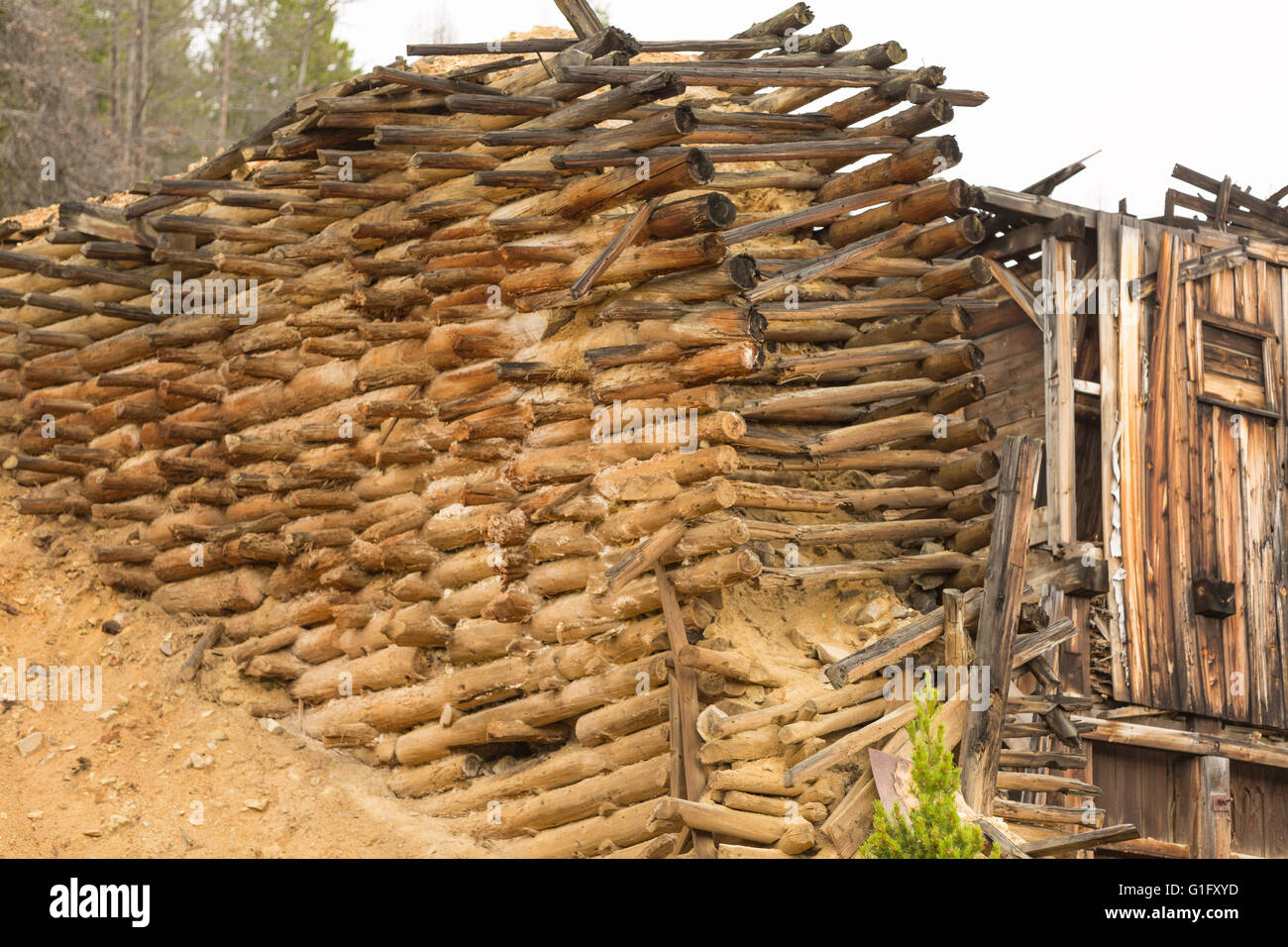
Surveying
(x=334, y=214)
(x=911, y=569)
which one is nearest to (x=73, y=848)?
(x=334, y=214)

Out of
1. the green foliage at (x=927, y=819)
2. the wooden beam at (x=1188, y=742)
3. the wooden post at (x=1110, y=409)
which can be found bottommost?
the wooden beam at (x=1188, y=742)

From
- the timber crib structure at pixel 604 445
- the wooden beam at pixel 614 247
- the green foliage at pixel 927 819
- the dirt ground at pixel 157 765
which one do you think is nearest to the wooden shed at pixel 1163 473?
the timber crib structure at pixel 604 445

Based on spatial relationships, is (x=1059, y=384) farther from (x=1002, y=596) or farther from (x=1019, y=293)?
(x=1002, y=596)

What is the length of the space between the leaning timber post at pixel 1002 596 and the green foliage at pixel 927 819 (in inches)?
27.5

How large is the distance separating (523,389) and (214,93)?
69.6ft

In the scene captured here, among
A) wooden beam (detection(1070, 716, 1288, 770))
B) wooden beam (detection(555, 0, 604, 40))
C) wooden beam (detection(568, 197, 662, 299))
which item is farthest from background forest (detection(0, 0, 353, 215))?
wooden beam (detection(1070, 716, 1288, 770))

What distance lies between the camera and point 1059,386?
11.1 m

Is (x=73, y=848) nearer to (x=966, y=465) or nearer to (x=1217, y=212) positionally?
(x=966, y=465)

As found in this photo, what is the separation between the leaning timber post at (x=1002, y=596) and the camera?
6785 millimetres

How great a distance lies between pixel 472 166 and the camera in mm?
9164

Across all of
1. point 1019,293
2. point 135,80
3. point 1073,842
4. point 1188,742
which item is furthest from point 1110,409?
point 135,80

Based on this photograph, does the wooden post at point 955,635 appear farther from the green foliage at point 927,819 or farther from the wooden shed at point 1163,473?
the wooden shed at point 1163,473

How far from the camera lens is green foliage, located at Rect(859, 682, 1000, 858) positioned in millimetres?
5836

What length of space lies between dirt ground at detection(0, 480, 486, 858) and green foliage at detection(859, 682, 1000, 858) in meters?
2.88
